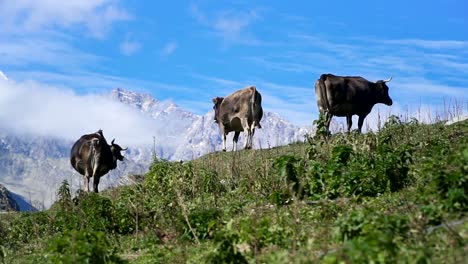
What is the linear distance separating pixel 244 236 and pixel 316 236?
102 cm

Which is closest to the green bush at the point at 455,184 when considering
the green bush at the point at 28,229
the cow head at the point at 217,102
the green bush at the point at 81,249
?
the green bush at the point at 81,249

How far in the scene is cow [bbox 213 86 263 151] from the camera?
34906 millimetres

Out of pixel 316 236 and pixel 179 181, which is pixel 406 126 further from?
pixel 316 236

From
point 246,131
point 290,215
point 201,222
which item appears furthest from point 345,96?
point 290,215

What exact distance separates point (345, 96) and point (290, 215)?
20.6 metres

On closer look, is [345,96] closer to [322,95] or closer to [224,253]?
[322,95]

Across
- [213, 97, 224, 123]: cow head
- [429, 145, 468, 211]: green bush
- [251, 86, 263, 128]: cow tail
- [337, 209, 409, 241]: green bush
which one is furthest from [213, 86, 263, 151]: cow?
[337, 209, 409, 241]: green bush

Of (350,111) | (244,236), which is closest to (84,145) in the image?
(350,111)

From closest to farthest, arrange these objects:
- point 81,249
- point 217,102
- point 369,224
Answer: point 369,224, point 81,249, point 217,102

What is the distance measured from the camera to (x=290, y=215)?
1120 cm

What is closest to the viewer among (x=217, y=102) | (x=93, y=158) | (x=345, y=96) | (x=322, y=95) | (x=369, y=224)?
(x=369, y=224)

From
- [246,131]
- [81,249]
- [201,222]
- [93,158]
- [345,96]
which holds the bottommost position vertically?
[81,249]

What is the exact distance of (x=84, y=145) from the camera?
2961cm

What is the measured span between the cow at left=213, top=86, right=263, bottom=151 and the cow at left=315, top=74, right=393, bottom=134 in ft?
15.0
